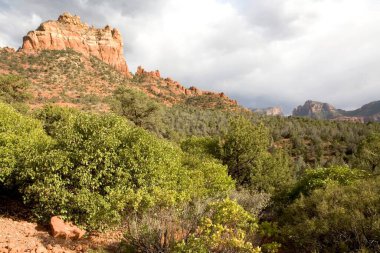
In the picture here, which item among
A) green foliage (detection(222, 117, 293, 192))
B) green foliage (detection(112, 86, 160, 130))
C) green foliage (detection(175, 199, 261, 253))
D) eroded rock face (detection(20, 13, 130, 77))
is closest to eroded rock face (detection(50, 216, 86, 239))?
green foliage (detection(175, 199, 261, 253))

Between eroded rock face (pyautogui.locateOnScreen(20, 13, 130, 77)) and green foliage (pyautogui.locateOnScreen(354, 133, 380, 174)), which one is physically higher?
eroded rock face (pyautogui.locateOnScreen(20, 13, 130, 77))

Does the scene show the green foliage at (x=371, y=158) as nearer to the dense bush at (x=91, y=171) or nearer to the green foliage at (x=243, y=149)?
the green foliage at (x=243, y=149)

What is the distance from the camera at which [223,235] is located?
11.4 m

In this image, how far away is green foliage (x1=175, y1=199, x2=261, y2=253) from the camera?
396 inches

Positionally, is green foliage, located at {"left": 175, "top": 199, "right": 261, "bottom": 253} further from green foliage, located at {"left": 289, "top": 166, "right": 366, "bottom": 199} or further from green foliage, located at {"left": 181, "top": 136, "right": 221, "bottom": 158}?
green foliage, located at {"left": 181, "top": 136, "right": 221, "bottom": 158}

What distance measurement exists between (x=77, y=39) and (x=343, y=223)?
14170 cm

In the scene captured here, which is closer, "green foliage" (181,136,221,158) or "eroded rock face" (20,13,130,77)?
"green foliage" (181,136,221,158)

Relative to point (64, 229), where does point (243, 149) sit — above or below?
above

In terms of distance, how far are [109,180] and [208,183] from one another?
28.9ft

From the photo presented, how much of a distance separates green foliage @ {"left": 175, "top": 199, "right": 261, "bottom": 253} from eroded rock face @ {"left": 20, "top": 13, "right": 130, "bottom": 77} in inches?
4716

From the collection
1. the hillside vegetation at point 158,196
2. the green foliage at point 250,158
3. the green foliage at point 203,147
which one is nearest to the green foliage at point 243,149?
the green foliage at point 250,158

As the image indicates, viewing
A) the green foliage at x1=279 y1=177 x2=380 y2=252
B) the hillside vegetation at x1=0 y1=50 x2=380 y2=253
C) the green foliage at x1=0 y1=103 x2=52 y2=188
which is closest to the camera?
the hillside vegetation at x1=0 y1=50 x2=380 y2=253

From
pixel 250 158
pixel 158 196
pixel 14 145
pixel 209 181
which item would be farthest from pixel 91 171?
pixel 250 158

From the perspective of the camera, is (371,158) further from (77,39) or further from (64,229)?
(77,39)
